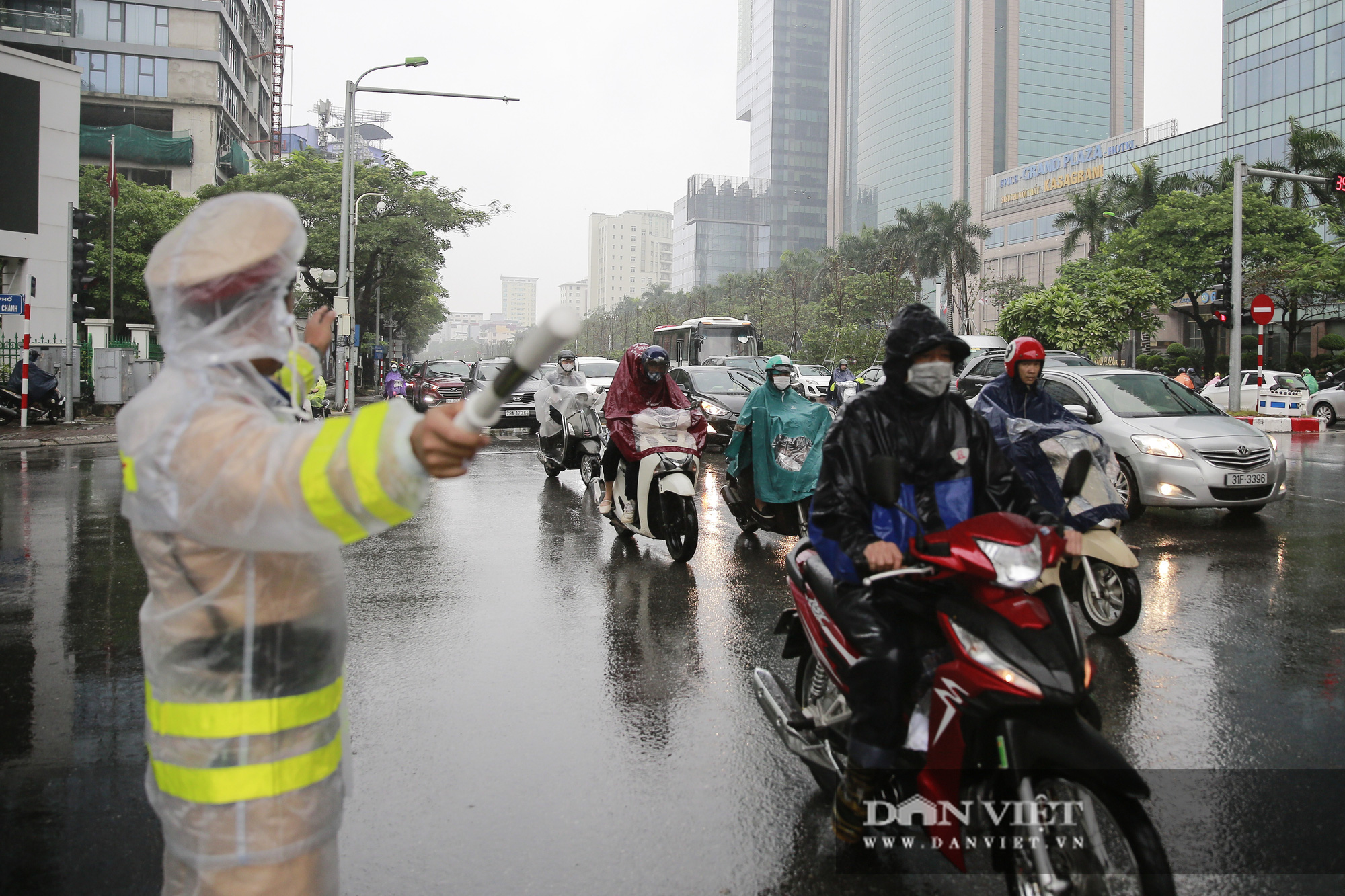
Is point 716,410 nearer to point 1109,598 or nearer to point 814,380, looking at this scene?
point 1109,598

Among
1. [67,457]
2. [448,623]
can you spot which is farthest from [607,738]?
[67,457]

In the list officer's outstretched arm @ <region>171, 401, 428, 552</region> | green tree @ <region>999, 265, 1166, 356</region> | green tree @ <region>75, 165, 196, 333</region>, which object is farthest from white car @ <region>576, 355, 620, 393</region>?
green tree @ <region>75, 165, 196, 333</region>

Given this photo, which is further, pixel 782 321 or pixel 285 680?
pixel 782 321

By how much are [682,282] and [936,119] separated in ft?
191

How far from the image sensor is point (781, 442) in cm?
884

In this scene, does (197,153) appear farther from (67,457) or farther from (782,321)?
(67,457)

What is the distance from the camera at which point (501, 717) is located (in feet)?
15.4

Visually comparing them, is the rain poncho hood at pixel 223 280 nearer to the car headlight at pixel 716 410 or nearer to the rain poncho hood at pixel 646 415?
the rain poncho hood at pixel 646 415

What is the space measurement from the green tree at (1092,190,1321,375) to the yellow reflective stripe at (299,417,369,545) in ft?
146

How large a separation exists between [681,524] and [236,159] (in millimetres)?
58907

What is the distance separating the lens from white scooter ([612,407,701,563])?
27.3 ft

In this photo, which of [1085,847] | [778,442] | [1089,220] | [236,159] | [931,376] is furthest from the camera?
[1089,220]

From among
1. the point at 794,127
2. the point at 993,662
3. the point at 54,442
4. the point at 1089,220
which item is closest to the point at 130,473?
the point at 993,662

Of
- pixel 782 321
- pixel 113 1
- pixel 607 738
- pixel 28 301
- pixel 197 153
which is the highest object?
pixel 113 1
